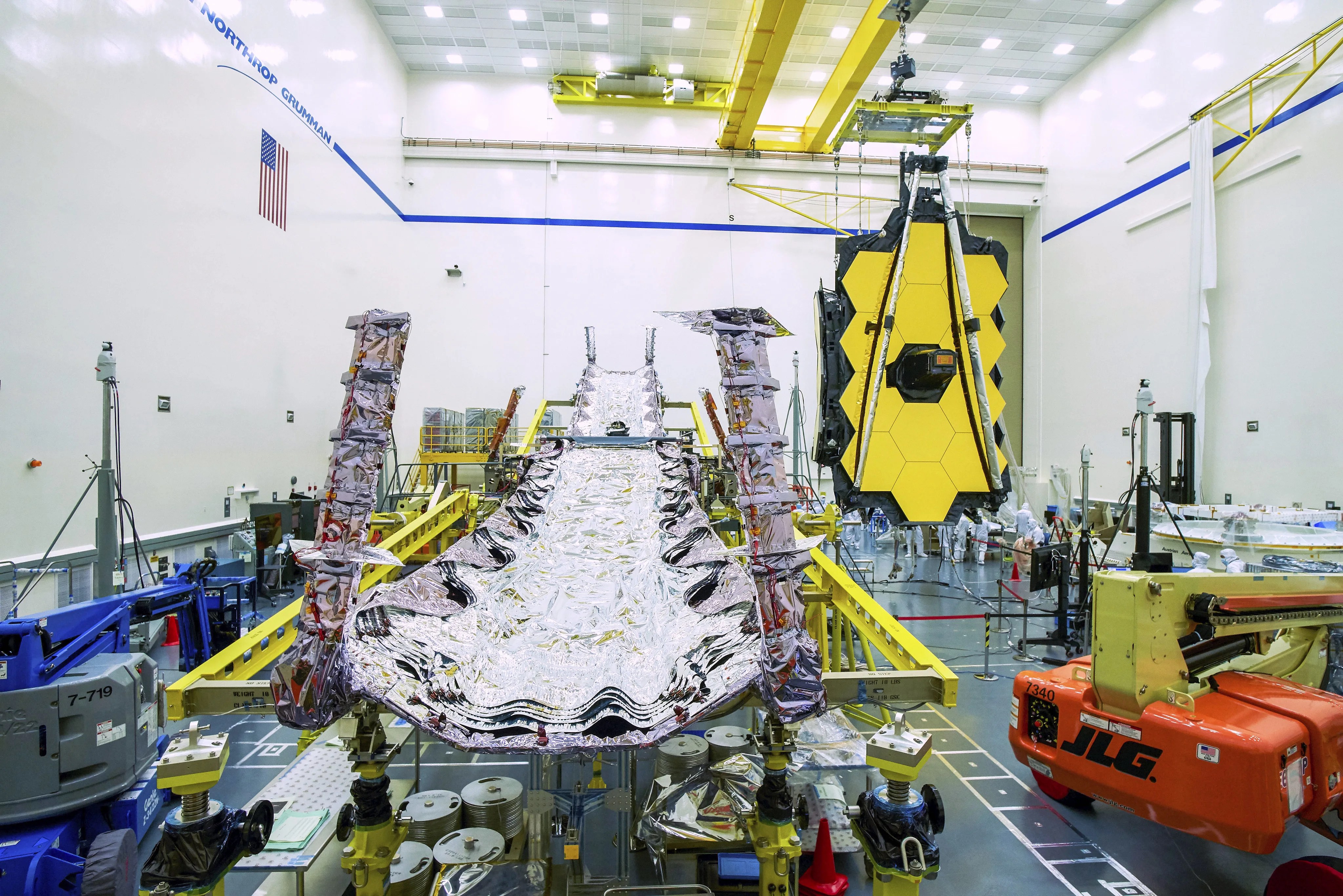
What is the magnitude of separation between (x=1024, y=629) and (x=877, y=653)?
1923 millimetres

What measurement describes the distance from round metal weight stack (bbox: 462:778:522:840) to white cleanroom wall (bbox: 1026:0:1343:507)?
11.6 metres

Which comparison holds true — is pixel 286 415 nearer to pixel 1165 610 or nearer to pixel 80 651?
pixel 80 651

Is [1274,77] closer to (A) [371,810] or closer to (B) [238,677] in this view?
(A) [371,810]

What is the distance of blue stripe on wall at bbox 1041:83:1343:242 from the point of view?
9359 millimetres

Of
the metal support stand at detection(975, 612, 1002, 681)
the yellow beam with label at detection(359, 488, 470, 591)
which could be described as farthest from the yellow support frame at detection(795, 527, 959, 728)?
the yellow beam with label at detection(359, 488, 470, 591)

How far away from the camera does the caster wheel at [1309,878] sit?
276 centimetres

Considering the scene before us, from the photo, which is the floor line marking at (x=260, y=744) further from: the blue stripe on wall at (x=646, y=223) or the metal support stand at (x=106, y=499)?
the blue stripe on wall at (x=646, y=223)

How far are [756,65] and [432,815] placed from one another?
41.0ft

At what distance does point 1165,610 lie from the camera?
10.5ft

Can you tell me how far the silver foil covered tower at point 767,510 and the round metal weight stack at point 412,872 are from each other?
7.58 feet

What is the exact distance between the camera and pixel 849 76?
1174 centimetres

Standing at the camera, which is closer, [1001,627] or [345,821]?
[345,821]

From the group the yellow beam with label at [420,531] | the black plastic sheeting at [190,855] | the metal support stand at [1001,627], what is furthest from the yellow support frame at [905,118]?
the black plastic sheeting at [190,855]

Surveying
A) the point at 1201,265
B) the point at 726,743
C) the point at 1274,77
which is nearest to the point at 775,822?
the point at 726,743
